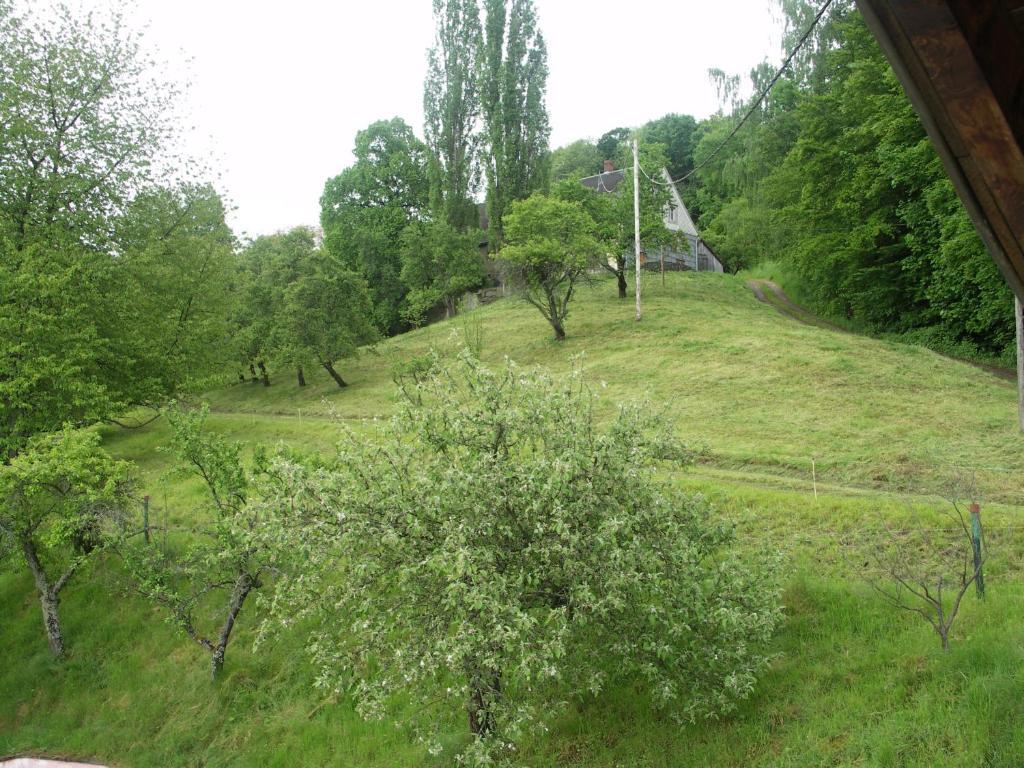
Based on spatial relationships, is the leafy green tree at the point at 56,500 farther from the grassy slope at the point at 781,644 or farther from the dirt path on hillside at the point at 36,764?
the dirt path on hillside at the point at 36,764

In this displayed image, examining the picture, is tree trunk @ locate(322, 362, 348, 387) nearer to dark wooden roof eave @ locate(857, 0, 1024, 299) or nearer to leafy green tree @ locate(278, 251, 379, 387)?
leafy green tree @ locate(278, 251, 379, 387)

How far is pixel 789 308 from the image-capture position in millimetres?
40625

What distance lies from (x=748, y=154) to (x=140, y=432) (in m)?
35.0

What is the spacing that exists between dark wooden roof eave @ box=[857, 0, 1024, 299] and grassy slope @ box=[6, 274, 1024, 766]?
229 inches

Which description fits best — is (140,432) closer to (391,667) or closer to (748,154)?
(391,667)

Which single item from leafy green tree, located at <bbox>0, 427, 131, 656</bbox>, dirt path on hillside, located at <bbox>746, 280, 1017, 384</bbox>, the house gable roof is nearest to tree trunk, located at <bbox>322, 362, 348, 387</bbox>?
leafy green tree, located at <bbox>0, 427, 131, 656</bbox>

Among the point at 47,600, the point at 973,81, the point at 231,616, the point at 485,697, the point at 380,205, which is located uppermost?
the point at 380,205

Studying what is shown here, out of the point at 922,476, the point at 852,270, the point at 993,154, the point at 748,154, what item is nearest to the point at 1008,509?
the point at 922,476

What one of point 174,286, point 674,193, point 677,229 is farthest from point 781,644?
point 674,193

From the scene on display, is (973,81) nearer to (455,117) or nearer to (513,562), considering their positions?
(513,562)

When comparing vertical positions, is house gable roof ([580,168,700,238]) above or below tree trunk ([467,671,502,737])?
above

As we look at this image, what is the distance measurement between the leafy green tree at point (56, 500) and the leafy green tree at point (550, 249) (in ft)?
64.0

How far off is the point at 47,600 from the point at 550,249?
21.4 m

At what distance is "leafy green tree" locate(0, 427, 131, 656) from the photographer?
463 inches
